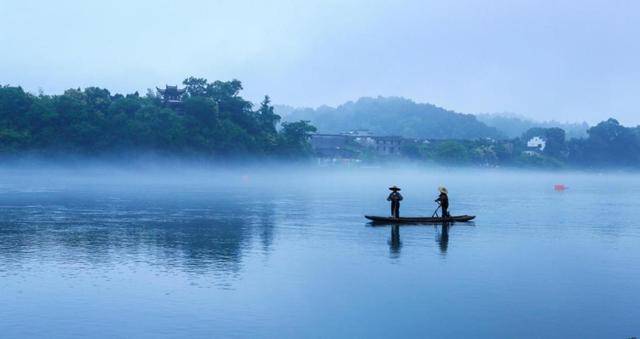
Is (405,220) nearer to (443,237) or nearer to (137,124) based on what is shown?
(443,237)

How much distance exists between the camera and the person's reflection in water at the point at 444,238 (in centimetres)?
3447

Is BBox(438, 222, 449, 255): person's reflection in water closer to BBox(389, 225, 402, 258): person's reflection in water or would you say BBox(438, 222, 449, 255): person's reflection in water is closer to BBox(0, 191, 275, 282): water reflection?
BBox(389, 225, 402, 258): person's reflection in water

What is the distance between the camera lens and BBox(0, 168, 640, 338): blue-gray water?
19.7 m

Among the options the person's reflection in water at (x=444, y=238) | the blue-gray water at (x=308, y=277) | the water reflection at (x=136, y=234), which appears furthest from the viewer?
the person's reflection in water at (x=444, y=238)

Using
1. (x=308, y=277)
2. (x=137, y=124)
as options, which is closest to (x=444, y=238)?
(x=308, y=277)

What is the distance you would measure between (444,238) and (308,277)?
45.4ft

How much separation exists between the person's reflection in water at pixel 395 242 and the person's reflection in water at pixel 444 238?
1961 millimetres

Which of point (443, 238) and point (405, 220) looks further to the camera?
point (405, 220)

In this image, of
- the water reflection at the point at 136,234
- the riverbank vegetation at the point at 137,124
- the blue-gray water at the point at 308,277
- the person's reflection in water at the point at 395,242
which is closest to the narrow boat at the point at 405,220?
the person's reflection in water at the point at 395,242

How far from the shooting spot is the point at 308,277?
A: 1057 inches

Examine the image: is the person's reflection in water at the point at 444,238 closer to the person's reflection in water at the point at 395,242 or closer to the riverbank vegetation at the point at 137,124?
the person's reflection in water at the point at 395,242

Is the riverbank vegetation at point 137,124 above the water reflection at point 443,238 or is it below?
above

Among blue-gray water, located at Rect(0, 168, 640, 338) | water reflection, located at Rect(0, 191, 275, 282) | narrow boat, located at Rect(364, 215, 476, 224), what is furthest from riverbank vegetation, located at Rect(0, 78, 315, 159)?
narrow boat, located at Rect(364, 215, 476, 224)

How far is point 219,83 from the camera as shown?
151250 mm
